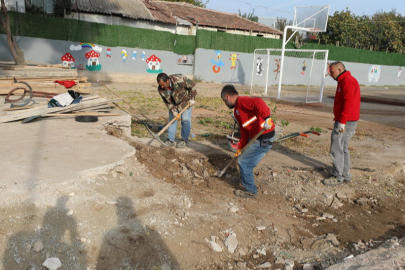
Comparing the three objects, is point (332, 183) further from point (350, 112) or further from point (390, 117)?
point (390, 117)

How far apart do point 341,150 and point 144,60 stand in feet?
54.0

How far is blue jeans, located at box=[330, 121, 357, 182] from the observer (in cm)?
529

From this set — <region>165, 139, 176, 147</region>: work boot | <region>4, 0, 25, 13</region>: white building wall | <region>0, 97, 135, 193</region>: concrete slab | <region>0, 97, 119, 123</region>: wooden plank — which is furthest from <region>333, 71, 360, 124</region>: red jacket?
<region>4, 0, 25, 13</region>: white building wall

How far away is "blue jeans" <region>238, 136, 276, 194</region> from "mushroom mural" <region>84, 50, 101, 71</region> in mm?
15666

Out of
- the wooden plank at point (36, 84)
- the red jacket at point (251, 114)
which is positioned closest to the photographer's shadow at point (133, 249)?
the red jacket at point (251, 114)

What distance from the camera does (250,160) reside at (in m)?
4.77

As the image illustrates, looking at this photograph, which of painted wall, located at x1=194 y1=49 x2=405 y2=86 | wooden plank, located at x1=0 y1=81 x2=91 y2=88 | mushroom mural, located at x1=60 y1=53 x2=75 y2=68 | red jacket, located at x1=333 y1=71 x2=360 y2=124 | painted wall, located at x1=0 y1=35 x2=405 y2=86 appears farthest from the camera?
painted wall, located at x1=194 y1=49 x2=405 y2=86

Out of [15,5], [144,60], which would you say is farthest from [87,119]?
[15,5]

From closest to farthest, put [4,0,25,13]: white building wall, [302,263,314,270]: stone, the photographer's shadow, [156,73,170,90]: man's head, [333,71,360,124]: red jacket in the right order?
the photographer's shadow < [302,263,314,270]: stone < [333,71,360,124]: red jacket < [156,73,170,90]: man's head < [4,0,25,13]: white building wall

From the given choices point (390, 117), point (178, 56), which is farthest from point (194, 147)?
point (178, 56)

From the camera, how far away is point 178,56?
69.9 feet

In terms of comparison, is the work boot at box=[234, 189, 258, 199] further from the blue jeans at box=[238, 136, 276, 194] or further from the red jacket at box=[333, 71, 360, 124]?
the red jacket at box=[333, 71, 360, 124]

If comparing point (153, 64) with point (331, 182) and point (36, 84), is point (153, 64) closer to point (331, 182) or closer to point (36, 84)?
point (36, 84)

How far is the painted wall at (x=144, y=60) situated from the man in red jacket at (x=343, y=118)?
1381 cm
